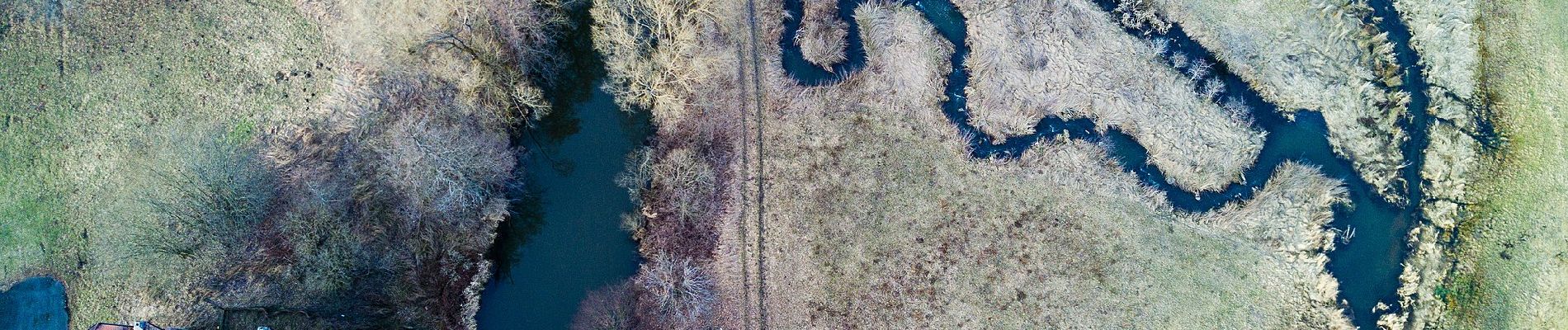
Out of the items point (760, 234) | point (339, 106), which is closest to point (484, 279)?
point (339, 106)

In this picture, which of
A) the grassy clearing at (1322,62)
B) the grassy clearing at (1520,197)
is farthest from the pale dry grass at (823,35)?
the grassy clearing at (1520,197)

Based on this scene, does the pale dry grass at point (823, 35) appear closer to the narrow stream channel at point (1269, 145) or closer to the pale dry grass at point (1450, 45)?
the narrow stream channel at point (1269, 145)

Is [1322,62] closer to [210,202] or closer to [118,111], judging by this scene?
[210,202]

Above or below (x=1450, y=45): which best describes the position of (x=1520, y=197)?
below

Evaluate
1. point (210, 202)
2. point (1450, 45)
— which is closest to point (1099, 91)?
point (1450, 45)

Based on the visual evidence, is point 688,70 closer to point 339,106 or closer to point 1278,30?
point 339,106

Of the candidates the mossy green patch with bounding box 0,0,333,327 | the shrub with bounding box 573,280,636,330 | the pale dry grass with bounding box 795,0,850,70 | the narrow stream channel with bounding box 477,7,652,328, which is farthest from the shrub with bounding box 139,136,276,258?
the pale dry grass with bounding box 795,0,850,70
